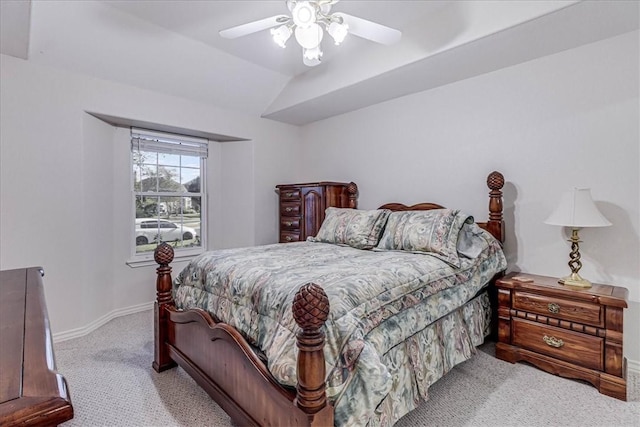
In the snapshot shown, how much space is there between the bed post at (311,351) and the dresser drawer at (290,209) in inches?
115

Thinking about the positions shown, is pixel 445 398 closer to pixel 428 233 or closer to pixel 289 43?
pixel 428 233

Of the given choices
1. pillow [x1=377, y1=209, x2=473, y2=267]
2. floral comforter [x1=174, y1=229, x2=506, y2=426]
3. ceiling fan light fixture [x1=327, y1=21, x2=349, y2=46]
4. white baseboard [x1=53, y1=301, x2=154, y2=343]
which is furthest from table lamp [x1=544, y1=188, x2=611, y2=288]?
white baseboard [x1=53, y1=301, x2=154, y2=343]

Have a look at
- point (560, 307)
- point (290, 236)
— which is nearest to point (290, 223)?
point (290, 236)

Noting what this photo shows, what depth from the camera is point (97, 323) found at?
316 cm

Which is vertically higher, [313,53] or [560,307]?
[313,53]

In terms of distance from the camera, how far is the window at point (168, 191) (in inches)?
146

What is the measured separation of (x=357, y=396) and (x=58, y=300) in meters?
2.89

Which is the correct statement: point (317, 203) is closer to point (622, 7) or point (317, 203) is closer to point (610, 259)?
point (610, 259)

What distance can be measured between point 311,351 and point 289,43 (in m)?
2.83

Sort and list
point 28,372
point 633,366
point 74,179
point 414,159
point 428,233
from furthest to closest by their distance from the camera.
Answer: point 414,159
point 74,179
point 428,233
point 633,366
point 28,372

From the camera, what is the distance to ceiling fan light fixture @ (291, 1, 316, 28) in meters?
1.77

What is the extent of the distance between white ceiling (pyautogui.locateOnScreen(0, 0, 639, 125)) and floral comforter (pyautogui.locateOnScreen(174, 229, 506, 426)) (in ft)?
4.93

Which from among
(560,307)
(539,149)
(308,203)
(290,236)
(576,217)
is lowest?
(560,307)

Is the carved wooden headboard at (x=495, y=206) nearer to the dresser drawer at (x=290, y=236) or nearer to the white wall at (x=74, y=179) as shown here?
the dresser drawer at (x=290, y=236)
